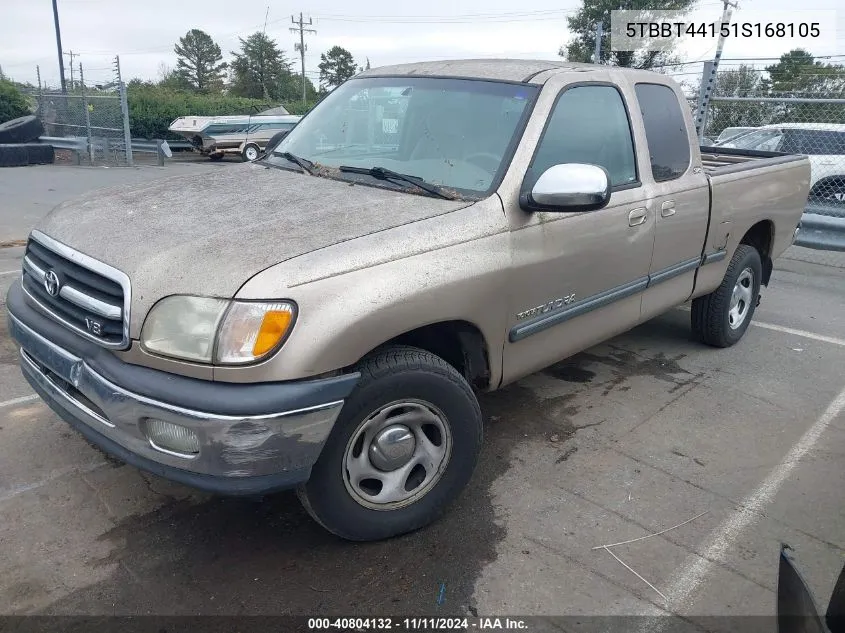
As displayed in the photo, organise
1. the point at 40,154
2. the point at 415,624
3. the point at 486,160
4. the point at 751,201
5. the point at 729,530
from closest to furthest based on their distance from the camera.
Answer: the point at 415,624
the point at 729,530
the point at 486,160
the point at 751,201
the point at 40,154

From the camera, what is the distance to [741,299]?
17.4 feet

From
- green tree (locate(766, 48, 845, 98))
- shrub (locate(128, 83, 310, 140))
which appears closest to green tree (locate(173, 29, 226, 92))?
shrub (locate(128, 83, 310, 140))

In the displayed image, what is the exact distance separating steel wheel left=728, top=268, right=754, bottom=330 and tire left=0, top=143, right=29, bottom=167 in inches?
633

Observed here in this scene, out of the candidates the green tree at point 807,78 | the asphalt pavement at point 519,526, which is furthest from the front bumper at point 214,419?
the green tree at point 807,78

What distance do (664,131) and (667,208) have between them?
0.51 metres

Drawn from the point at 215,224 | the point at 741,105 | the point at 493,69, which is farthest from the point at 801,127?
the point at 215,224

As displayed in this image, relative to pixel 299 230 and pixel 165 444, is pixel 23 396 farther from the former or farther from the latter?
pixel 299 230

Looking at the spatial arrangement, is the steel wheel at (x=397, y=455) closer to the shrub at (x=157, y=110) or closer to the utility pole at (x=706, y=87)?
the utility pole at (x=706, y=87)

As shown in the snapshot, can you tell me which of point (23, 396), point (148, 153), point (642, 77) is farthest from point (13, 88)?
point (642, 77)

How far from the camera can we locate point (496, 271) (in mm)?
2924

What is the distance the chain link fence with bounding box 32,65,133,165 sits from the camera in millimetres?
17688

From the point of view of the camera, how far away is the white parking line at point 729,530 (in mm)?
2654

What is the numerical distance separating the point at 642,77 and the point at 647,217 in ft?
3.07

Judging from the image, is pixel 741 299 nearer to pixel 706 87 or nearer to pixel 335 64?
pixel 706 87
